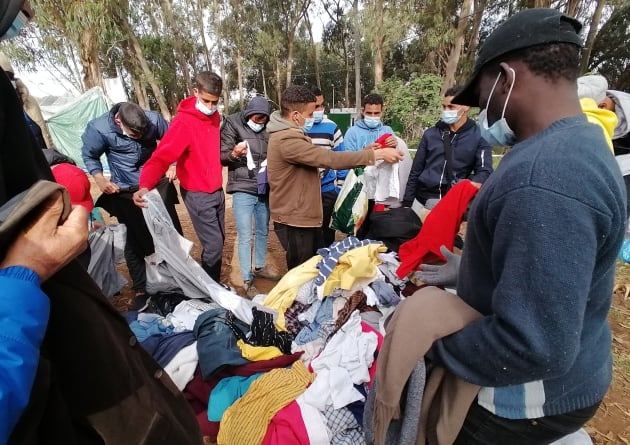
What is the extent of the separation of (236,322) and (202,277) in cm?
64

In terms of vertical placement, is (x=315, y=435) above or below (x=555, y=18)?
below

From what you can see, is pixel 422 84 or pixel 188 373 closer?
pixel 188 373

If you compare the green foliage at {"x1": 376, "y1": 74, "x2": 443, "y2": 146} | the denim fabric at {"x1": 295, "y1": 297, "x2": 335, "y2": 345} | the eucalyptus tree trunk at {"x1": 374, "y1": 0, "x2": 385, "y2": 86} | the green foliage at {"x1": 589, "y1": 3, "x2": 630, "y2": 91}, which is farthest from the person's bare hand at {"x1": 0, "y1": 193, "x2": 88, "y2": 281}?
the green foliage at {"x1": 589, "y1": 3, "x2": 630, "y2": 91}

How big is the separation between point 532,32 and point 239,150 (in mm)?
3010

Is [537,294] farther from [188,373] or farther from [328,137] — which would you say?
[328,137]

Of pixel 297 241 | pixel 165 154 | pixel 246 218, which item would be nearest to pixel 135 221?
pixel 165 154

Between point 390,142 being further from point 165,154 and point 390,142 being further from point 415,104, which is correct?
point 415,104

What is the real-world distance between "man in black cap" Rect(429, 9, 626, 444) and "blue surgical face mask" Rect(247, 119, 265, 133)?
2830 millimetres

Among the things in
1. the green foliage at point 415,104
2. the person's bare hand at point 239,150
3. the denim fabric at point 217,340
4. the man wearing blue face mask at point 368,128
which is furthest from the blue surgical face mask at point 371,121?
the green foliage at point 415,104

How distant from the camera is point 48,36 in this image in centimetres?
1162

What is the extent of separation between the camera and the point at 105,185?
129 inches

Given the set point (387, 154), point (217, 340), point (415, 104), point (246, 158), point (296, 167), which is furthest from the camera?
point (415, 104)

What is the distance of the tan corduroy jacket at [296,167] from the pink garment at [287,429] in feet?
5.45

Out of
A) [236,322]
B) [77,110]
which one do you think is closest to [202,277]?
[236,322]
